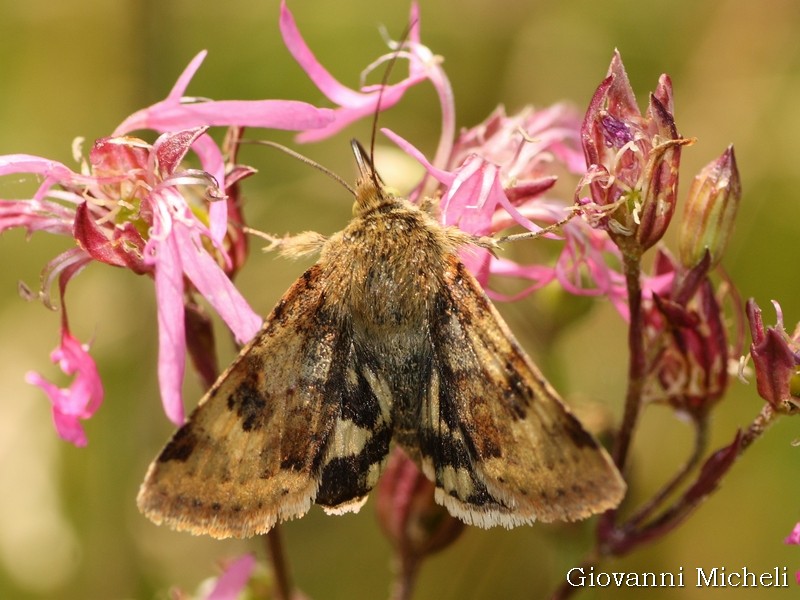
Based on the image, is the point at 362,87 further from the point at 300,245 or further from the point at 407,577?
the point at 407,577

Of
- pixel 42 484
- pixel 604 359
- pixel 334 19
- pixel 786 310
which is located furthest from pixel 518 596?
pixel 334 19

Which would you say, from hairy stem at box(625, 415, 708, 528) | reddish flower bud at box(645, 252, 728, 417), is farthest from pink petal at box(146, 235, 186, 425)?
hairy stem at box(625, 415, 708, 528)

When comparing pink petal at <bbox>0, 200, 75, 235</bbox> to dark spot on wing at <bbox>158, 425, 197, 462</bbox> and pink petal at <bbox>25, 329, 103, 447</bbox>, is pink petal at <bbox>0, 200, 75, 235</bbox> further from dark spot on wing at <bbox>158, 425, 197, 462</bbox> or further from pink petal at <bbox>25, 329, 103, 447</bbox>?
dark spot on wing at <bbox>158, 425, 197, 462</bbox>

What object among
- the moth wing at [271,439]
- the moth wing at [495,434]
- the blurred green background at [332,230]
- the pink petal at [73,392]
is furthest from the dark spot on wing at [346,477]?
the blurred green background at [332,230]

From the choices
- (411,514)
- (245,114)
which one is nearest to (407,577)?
(411,514)

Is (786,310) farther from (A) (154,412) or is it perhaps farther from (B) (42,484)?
(B) (42,484)

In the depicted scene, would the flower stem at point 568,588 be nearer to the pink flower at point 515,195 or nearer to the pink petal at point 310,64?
the pink flower at point 515,195
